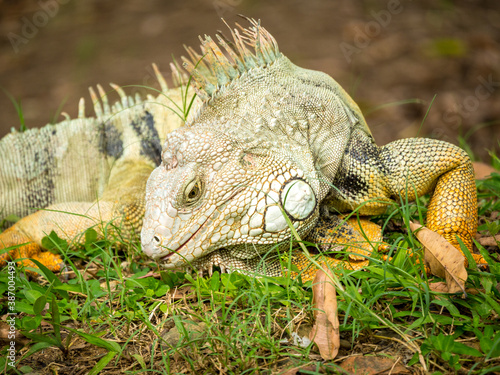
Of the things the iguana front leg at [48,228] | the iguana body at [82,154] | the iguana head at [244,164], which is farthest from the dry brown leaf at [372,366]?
the iguana body at [82,154]

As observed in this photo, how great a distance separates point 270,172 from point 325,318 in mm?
1005

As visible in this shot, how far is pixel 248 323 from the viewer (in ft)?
9.36

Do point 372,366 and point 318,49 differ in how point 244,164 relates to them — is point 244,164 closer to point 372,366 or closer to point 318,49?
point 372,366

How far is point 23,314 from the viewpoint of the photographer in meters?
3.39

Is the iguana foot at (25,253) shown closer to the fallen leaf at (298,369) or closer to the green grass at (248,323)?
the green grass at (248,323)

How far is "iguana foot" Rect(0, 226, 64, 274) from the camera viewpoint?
3.99 meters

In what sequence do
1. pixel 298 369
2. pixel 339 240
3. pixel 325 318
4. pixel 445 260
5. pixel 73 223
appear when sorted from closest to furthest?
pixel 298 369, pixel 325 318, pixel 445 260, pixel 339 240, pixel 73 223

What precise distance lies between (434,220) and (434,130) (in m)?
6.29

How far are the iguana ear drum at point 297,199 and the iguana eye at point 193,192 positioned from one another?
55 cm

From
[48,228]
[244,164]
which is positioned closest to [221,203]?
[244,164]

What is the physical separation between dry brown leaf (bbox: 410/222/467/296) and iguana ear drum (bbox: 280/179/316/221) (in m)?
0.74

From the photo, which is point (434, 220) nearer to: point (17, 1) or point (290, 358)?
point (290, 358)

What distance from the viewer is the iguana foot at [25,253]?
3985 millimetres

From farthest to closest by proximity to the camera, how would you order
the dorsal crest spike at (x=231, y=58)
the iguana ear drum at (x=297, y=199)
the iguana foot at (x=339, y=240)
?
1. the dorsal crest spike at (x=231, y=58)
2. the iguana foot at (x=339, y=240)
3. the iguana ear drum at (x=297, y=199)
